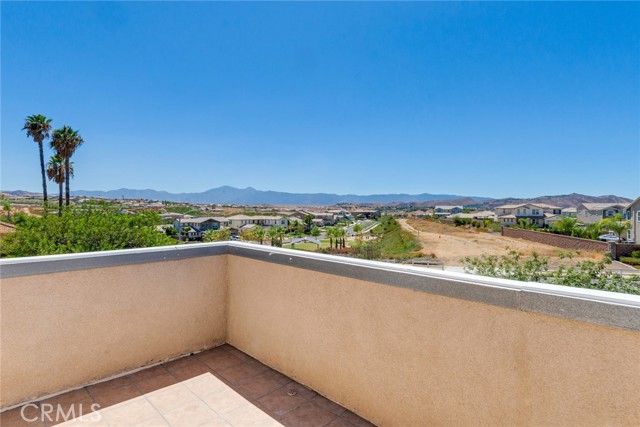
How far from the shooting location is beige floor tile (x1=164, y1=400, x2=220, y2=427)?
7.03ft

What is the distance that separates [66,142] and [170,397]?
2993cm

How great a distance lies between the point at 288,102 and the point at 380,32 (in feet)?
79.3

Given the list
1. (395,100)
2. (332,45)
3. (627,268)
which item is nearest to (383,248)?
(395,100)

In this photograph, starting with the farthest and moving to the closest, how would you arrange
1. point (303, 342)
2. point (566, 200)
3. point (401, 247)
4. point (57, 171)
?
point (566, 200), point (401, 247), point (57, 171), point (303, 342)

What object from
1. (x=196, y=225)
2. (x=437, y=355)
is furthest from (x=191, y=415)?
(x=196, y=225)

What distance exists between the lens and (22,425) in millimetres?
2080

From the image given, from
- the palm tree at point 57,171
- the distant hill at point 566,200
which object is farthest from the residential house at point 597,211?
the palm tree at point 57,171

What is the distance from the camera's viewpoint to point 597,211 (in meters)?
61.6

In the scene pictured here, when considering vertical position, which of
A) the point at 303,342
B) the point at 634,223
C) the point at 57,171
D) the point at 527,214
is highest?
the point at 57,171

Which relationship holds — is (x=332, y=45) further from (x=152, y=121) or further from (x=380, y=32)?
(x=152, y=121)

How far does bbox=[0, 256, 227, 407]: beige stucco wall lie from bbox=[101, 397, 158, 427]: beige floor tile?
487 mm

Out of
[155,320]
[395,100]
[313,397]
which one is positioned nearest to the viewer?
[313,397]

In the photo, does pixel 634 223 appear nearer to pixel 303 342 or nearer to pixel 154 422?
pixel 303 342

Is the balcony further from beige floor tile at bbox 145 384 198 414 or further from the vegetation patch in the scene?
the vegetation patch
